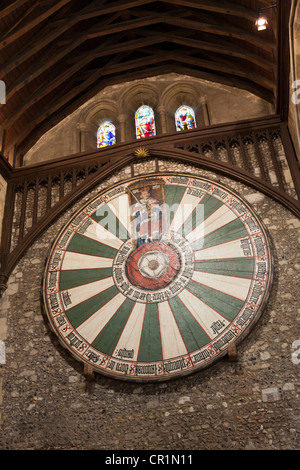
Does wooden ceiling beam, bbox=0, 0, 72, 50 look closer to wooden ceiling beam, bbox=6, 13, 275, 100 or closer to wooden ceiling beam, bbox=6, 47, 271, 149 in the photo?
wooden ceiling beam, bbox=6, 13, 275, 100

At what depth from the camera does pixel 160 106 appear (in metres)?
7.05

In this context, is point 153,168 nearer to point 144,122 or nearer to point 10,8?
point 144,122

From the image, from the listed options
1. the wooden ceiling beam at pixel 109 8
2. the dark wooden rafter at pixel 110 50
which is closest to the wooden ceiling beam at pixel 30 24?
the dark wooden rafter at pixel 110 50

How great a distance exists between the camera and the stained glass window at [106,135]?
7172 mm

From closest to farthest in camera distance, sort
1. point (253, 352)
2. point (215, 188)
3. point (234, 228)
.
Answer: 1. point (253, 352)
2. point (234, 228)
3. point (215, 188)

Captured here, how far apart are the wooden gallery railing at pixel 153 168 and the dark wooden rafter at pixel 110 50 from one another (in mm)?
642

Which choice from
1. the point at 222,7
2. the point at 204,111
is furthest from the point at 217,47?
the point at 204,111

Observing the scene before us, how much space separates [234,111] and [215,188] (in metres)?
1.50

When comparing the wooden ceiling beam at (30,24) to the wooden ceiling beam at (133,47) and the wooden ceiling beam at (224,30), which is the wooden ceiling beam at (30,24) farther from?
the wooden ceiling beam at (224,30)

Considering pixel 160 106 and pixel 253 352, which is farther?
pixel 160 106

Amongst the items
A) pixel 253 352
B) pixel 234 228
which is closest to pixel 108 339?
pixel 253 352

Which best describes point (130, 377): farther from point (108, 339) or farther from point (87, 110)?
point (87, 110)

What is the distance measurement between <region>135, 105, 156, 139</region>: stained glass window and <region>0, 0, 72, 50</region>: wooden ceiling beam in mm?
1836

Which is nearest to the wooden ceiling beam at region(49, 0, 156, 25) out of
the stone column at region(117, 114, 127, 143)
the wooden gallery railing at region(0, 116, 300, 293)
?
the stone column at region(117, 114, 127, 143)
